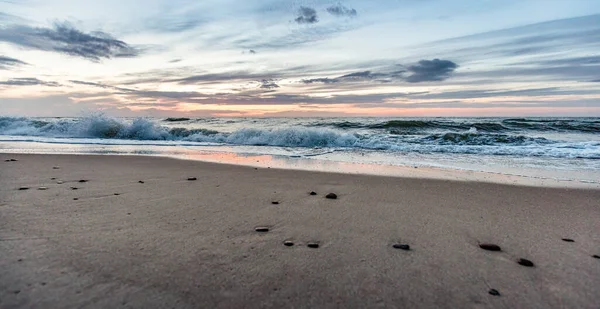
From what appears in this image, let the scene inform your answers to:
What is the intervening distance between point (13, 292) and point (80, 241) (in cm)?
79

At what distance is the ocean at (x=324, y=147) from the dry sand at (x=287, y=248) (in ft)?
11.6

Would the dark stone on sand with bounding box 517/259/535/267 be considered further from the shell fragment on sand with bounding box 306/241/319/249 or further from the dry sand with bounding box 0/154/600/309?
the shell fragment on sand with bounding box 306/241/319/249

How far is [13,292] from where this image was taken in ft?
6.14

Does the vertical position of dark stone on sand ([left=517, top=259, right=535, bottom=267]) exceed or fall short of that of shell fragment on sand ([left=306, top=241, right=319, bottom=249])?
it falls short

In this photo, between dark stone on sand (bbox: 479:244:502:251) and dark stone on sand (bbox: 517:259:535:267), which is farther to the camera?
dark stone on sand (bbox: 479:244:502:251)

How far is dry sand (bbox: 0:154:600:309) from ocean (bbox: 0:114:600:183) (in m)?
3.55

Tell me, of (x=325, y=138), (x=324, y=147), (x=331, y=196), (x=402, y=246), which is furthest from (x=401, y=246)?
(x=325, y=138)

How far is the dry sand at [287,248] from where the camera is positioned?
1972 mm

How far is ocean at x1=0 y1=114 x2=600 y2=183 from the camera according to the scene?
8547 mm

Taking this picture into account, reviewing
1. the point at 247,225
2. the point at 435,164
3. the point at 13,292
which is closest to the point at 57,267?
the point at 13,292

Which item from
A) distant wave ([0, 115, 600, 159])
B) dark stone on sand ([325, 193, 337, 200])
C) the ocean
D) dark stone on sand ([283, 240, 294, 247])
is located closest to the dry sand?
dark stone on sand ([283, 240, 294, 247])

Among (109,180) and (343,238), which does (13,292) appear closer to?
(343,238)

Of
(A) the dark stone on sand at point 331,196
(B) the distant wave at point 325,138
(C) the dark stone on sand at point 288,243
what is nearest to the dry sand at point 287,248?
(C) the dark stone on sand at point 288,243

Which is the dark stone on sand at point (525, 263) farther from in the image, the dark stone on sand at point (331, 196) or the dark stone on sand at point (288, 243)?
the dark stone on sand at point (331, 196)
